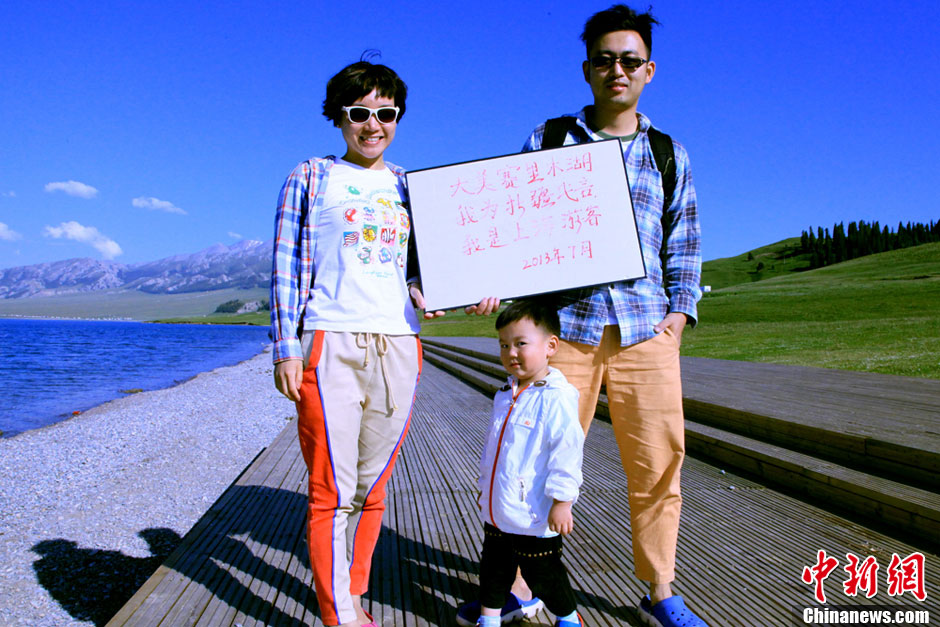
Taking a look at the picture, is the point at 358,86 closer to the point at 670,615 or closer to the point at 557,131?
the point at 557,131

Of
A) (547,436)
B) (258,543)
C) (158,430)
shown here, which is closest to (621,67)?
(547,436)

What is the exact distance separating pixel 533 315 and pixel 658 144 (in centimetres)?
102

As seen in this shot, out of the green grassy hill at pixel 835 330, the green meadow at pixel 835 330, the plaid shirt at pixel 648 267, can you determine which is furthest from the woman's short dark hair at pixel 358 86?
the green meadow at pixel 835 330

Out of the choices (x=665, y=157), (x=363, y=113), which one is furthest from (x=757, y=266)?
(x=363, y=113)

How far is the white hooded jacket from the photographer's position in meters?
2.20

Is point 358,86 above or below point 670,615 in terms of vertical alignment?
above

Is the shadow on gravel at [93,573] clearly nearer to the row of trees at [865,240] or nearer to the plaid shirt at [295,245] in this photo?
the plaid shirt at [295,245]

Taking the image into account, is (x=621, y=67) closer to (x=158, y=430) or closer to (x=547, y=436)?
(x=547, y=436)

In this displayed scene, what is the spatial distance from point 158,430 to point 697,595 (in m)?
13.5

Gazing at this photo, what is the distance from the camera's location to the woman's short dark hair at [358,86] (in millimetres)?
2412

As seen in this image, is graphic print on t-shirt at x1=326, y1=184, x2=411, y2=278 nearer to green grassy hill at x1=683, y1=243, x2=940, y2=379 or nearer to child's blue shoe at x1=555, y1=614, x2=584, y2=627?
child's blue shoe at x1=555, y1=614, x2=584, y2=627

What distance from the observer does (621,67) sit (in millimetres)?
2459

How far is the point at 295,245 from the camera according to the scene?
2350mm

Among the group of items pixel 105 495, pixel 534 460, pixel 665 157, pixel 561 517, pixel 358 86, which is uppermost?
pixel 358 86
